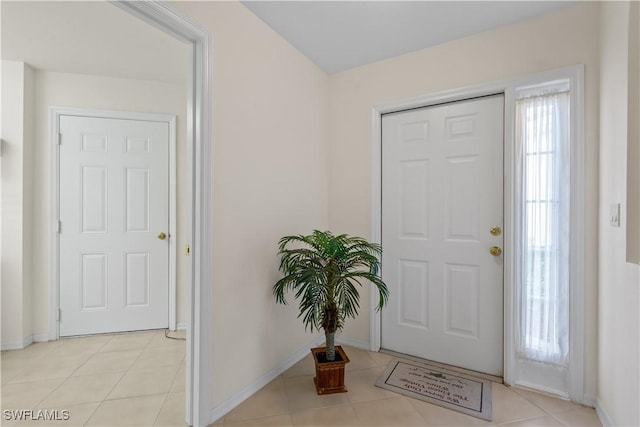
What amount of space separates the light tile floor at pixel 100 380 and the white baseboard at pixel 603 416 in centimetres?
225

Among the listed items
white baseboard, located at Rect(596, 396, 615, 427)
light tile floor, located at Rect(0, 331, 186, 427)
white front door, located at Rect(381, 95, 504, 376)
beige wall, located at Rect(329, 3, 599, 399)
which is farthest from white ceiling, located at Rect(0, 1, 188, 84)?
white baseboard, located at Rect(596, 396, 615, 427)

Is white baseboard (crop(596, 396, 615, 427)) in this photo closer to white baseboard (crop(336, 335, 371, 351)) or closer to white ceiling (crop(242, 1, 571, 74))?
white baseboard (crop(336, 335, 371, 351))

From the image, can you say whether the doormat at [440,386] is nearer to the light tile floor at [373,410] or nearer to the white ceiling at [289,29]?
the light tile floor at [373,410]

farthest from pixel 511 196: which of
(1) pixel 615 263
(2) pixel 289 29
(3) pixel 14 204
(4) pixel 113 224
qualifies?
(3) pixel 14 204

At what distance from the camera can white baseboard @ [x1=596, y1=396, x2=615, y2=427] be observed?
4.99 feet

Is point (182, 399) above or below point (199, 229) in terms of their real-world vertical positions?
below

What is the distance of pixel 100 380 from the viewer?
6.51 ft

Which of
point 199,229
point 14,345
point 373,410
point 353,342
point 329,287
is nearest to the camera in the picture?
point 199,229

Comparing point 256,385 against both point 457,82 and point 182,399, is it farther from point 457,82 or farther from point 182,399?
point 457,82

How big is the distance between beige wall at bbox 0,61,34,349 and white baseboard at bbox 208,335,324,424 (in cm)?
211

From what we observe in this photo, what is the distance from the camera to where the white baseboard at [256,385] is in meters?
1.63

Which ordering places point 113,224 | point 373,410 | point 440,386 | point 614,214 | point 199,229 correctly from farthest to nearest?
point 113,224, point 440,386, point 373,410, point 199,229, point 614,214

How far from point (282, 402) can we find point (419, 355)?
116cm

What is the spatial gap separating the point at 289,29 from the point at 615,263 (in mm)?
2336
